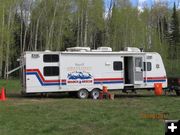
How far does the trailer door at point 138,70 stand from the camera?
81.6ft

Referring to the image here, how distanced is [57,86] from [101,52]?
327 centimetres

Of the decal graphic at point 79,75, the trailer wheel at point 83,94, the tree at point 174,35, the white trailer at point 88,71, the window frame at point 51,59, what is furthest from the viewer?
the tree at point 174,35

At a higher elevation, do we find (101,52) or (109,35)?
(109,35)

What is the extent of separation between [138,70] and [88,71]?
3138 millimetres

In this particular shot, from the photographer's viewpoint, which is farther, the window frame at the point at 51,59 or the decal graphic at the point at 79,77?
the decal graphic at the point at 79,77

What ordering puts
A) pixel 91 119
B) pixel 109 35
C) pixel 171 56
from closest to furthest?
1. pixel 91 119
2. pixel 109 35
3. pixel 171 56

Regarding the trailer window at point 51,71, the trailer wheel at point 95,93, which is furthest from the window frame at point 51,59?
the trailer wheel at point 95,93

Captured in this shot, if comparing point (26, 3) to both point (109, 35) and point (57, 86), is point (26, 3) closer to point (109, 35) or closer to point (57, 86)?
point (109, 35)

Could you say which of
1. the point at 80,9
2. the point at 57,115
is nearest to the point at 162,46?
the point at 80,9

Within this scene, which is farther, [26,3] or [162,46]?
[162,46]

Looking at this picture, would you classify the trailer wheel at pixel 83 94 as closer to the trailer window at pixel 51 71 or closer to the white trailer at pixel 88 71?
the white trailer at pixel 88 71

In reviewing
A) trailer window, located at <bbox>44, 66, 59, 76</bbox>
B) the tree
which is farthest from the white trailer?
the tree

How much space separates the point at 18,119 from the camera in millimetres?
13359

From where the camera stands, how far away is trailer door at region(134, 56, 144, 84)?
24875 mm
